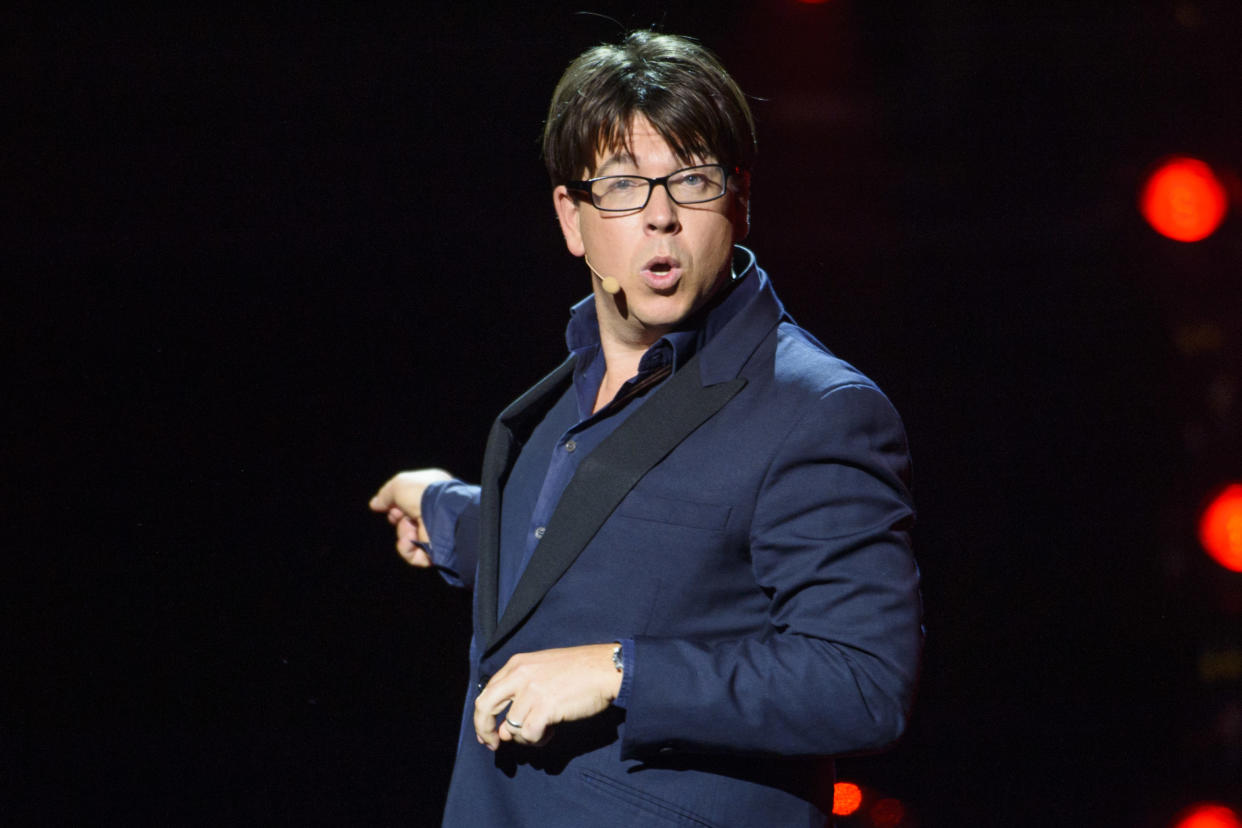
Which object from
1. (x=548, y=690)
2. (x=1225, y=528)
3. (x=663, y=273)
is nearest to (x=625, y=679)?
(x=548, y=690)

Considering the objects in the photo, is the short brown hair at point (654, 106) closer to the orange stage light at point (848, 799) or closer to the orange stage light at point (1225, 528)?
the orange stage light at point (1225, 528)

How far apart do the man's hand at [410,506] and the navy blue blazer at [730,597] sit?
44cm

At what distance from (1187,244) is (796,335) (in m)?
1.59

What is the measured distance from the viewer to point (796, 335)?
4.44 feet

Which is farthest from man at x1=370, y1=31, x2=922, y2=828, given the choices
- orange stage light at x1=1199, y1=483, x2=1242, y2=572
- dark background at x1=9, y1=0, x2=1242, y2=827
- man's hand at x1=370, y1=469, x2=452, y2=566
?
orange stage light at x1=1199, y1=483, x2=1242, y2=572

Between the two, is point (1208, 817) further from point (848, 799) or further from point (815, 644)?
point (815, 644)

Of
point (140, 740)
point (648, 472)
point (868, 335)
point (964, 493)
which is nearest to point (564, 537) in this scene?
point (648, 472)

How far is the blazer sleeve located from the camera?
113 cm

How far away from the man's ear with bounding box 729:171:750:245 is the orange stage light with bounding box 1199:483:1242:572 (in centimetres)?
175

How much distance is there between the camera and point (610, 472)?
50.0 inches

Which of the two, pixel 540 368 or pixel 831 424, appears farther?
pixel 540 368

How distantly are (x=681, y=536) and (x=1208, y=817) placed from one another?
2.13 metres

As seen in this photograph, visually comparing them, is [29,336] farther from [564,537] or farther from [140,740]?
[564,537]

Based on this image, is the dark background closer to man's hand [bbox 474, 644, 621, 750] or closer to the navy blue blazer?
the navy blue blazer
